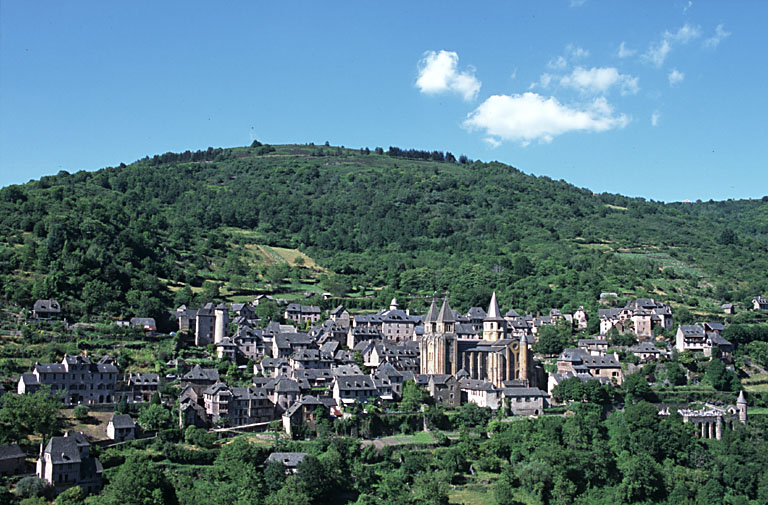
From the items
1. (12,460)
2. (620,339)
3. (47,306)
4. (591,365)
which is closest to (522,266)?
(620,339)

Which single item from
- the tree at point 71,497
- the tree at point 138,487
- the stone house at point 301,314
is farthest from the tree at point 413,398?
the stone house at point 301,314

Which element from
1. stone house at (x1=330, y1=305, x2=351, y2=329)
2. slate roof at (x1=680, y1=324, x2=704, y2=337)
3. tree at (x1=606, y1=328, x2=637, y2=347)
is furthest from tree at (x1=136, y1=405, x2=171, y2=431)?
slate roof at (x1=680, y1=324, x2=704, y2=337)

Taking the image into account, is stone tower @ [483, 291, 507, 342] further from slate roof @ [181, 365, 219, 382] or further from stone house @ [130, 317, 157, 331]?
stone house @ [130, 317, 157, 331]

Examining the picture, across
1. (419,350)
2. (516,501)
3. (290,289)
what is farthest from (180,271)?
(516,501)

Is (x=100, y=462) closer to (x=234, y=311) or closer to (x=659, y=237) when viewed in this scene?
(x=234, y=311)

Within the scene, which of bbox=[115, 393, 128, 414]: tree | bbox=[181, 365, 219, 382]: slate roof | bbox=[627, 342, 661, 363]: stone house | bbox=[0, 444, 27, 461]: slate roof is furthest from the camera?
bbox=[627, 342, 661, 363]: stone house

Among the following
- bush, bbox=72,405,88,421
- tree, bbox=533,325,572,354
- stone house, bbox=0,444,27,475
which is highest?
tree, bbox=533,325,572,354

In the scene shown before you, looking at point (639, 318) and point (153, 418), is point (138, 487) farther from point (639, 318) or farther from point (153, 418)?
point (639, 318)
